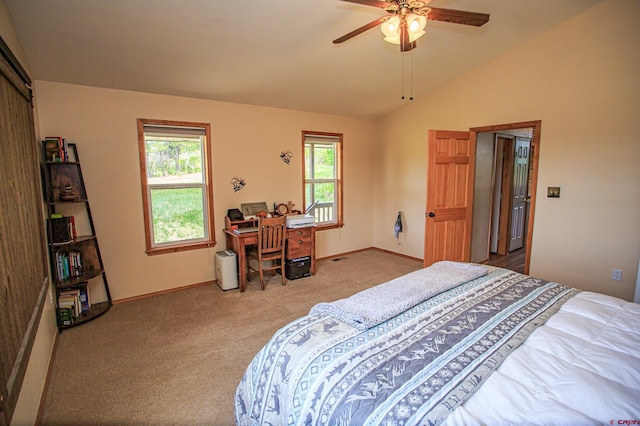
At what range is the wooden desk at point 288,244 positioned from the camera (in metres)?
3.74

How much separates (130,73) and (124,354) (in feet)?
8.31

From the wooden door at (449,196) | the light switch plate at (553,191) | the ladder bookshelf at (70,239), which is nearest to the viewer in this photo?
the ladder bookshelf at (70,239)

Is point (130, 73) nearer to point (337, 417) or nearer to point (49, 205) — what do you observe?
point (49, 205)

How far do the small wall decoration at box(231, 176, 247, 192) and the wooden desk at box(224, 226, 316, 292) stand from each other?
0.57 m

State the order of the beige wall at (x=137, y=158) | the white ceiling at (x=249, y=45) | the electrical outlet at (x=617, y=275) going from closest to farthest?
the white ceiling at (x=249, y=45) → the electrical outlet at (x=617, y=275) → the beige wall at (x=137, y=158)

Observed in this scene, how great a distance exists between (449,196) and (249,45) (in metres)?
2.92

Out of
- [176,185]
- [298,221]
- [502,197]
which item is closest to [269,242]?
[298,221]

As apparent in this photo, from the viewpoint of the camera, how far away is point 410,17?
6.46 ft

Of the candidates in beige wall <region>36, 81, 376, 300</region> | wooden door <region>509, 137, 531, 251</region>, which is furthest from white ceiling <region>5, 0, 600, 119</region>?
wooden door <region>509, 137, 531, 251</region>

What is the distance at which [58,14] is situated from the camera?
2152 millimetres

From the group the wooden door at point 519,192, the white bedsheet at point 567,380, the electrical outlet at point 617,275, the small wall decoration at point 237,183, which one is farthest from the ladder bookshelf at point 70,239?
the wooden door at point 519,192

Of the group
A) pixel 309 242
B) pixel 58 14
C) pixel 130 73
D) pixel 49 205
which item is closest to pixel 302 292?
pixel 309 242

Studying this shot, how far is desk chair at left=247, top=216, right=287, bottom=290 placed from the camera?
376 cm

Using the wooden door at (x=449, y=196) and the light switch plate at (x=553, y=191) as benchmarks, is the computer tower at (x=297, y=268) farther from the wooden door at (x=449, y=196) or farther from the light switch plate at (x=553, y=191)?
the light switch plate at (x=553, y=191)
